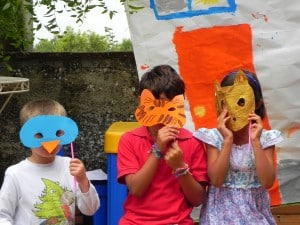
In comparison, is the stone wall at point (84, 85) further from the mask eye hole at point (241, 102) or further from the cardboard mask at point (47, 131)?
the mask eye hole at point (241, 102)

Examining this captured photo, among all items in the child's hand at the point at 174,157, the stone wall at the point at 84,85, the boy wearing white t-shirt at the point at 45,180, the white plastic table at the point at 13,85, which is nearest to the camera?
the child's hand at the point at 174,157

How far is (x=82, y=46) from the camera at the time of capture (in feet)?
11.9

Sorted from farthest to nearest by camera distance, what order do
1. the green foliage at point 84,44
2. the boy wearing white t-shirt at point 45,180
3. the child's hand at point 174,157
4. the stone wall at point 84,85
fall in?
1. the green foliage at point 84,44
2. the stone wall at point 84,85
3. the boy wearing white t-shirt at point 45,180
4. the child's hand at point 174,157

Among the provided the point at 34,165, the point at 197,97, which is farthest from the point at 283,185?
the point at 34,165

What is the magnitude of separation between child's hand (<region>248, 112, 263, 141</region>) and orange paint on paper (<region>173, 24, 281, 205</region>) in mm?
858

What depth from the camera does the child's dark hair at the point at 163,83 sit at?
1.94m

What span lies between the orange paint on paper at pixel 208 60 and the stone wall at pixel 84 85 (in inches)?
16.0

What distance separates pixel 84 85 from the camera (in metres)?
3.07

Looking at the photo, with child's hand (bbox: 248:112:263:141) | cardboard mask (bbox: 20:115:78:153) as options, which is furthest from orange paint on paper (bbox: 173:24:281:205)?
cardboard mask (bbox: 20:115:78:153)

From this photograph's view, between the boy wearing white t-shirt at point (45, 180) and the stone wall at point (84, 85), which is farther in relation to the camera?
the stone wall at point (84, 85)

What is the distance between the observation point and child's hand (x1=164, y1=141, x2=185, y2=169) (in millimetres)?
1829

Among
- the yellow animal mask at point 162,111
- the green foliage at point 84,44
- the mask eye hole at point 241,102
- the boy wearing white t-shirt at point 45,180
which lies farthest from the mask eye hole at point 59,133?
the green foliage at point 84,44

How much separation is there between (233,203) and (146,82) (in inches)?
20.4

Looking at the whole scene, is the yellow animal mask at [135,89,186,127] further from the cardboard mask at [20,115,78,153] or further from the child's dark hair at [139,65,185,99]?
the cardboard mask at [20,115,78,153]
